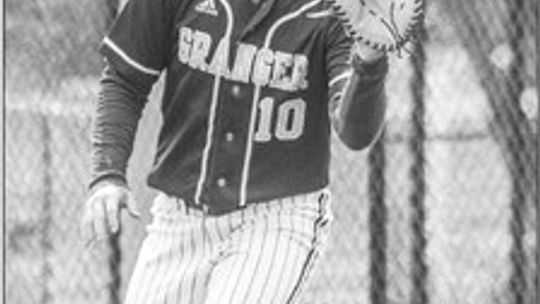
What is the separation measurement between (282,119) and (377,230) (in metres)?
2.19

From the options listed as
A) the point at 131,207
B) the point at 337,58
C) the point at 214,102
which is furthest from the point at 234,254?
the point at 337,58

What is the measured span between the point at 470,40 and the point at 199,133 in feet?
7.69

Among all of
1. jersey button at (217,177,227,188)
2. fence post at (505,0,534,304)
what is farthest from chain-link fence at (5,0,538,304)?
jersey button at (217,177,227,188)

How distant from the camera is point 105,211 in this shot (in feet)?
12.4

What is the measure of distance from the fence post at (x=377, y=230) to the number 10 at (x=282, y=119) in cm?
213

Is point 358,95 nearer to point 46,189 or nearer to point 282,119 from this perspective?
point 282,119

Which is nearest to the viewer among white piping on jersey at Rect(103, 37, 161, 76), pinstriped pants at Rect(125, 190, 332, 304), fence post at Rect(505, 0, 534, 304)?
pinstriped pants at Rect(125, 190, 332, 304)

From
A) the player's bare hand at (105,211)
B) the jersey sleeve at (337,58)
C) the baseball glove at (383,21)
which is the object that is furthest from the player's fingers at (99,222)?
the baseball glove at (383,21)

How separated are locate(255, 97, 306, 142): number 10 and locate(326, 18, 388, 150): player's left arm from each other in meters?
0.14

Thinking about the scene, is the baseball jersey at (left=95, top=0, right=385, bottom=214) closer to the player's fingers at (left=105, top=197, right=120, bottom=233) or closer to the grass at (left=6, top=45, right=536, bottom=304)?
the player's fingers at (left=105, top=197, right=120, bottom=233)

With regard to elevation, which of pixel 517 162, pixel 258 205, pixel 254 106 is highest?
pixel 517 162

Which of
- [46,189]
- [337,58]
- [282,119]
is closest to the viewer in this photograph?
[337,58]

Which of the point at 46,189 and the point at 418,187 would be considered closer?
the point at 46,189

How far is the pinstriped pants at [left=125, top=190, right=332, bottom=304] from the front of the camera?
3877 mm
